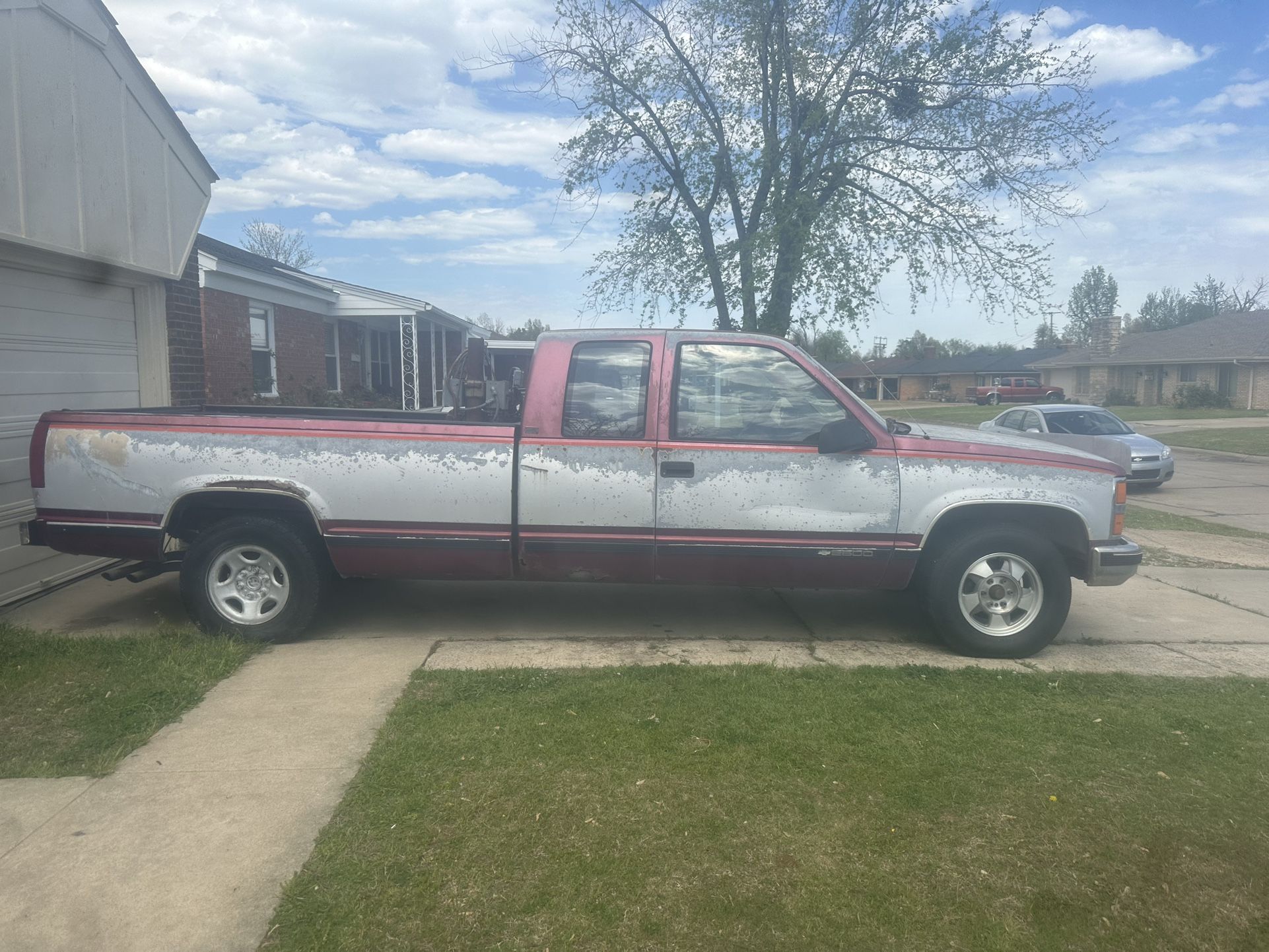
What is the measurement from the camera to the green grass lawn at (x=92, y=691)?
4.00 metres

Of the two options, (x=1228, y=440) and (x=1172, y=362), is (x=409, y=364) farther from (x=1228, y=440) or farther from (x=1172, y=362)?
(x=1172, y=362)

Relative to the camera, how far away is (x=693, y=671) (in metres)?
5.05

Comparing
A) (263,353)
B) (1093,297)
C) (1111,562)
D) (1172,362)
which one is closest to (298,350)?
(263,353)

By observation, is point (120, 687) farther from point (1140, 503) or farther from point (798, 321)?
point (1140, 503)

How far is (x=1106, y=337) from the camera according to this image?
174 ft

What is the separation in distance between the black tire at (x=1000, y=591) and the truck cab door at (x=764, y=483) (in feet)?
0.99

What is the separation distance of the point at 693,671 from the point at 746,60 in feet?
36.2

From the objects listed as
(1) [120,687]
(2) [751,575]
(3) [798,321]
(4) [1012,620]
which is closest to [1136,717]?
(4) [1012,620]

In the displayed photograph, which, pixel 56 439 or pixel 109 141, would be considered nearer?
pixel 56 439

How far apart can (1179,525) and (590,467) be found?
950 cm

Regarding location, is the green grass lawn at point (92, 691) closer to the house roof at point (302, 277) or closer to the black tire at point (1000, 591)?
the black tire at point (1000, 591)

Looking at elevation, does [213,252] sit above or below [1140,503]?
above

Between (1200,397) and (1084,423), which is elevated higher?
(1200,397)

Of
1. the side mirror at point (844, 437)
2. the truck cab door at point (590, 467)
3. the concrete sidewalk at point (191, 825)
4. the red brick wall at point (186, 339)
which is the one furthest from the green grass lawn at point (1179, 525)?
the red brick wall at point (186, 339)
